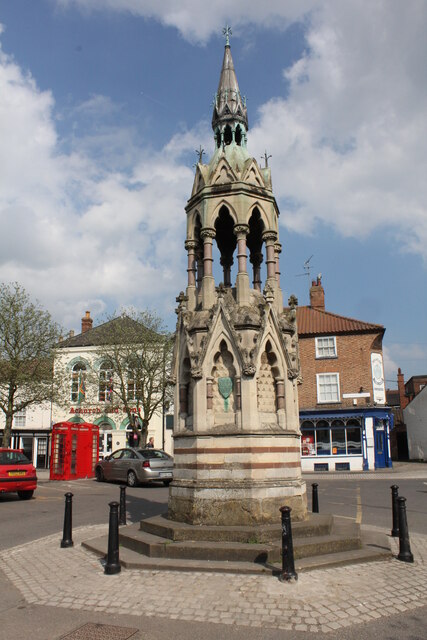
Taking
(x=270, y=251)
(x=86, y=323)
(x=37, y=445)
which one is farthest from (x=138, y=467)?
(x=86, y=323)

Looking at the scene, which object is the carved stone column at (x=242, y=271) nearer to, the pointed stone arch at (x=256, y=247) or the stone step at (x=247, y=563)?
the pointed stone arch at (x=256, y=247)

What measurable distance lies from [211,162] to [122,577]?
8.31 metres

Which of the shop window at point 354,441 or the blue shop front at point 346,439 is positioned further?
Result: the shop window at point 354,441

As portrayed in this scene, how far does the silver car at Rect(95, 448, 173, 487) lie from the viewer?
62.8 ft

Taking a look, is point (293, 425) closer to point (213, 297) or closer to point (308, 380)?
point (213, 297)

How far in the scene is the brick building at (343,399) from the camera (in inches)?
1123

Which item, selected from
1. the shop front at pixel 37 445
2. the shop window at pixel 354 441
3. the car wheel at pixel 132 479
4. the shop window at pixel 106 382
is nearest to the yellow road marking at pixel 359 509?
the car wheel at pixel 132 479

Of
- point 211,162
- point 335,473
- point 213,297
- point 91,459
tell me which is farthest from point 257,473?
point 335,473

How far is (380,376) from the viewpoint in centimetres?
3005

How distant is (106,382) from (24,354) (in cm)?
607

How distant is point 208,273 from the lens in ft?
32.9

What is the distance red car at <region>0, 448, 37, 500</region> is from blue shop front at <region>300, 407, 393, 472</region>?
54.6 feet

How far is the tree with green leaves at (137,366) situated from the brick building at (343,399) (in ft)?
28.4

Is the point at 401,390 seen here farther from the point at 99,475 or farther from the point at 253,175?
the point at 253,175
